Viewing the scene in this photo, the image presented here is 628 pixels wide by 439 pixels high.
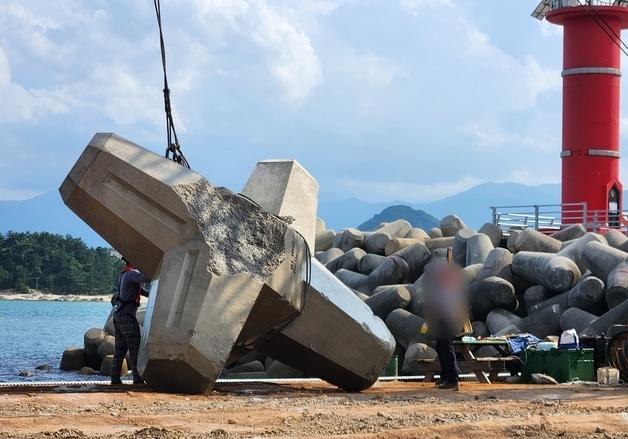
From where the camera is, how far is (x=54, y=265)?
318 ft

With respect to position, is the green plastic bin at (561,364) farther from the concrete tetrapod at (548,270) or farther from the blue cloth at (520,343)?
the concrete tetrapod at (548,270)

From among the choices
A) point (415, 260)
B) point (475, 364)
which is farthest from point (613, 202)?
point (475, 364)

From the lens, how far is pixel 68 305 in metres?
103

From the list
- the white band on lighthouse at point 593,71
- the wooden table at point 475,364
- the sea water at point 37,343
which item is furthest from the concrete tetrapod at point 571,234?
the wooden table at point 475,364

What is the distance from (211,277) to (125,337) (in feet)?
7.74

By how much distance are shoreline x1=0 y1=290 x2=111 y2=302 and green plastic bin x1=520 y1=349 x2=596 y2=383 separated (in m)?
87.7

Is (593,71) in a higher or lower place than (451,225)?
higher

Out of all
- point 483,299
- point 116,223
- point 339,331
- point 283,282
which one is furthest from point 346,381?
point 483,299

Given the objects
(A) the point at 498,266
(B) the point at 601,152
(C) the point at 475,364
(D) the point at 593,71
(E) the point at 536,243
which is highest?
(D) the point at 593,71

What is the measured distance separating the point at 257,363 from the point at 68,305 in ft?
278

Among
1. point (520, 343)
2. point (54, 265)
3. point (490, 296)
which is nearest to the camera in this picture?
point (520, 343)

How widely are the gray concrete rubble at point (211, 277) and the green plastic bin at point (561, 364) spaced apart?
3326 millimetres

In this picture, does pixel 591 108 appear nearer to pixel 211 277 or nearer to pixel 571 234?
pixel 571 234

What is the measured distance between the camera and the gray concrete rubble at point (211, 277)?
1236 centimetres
